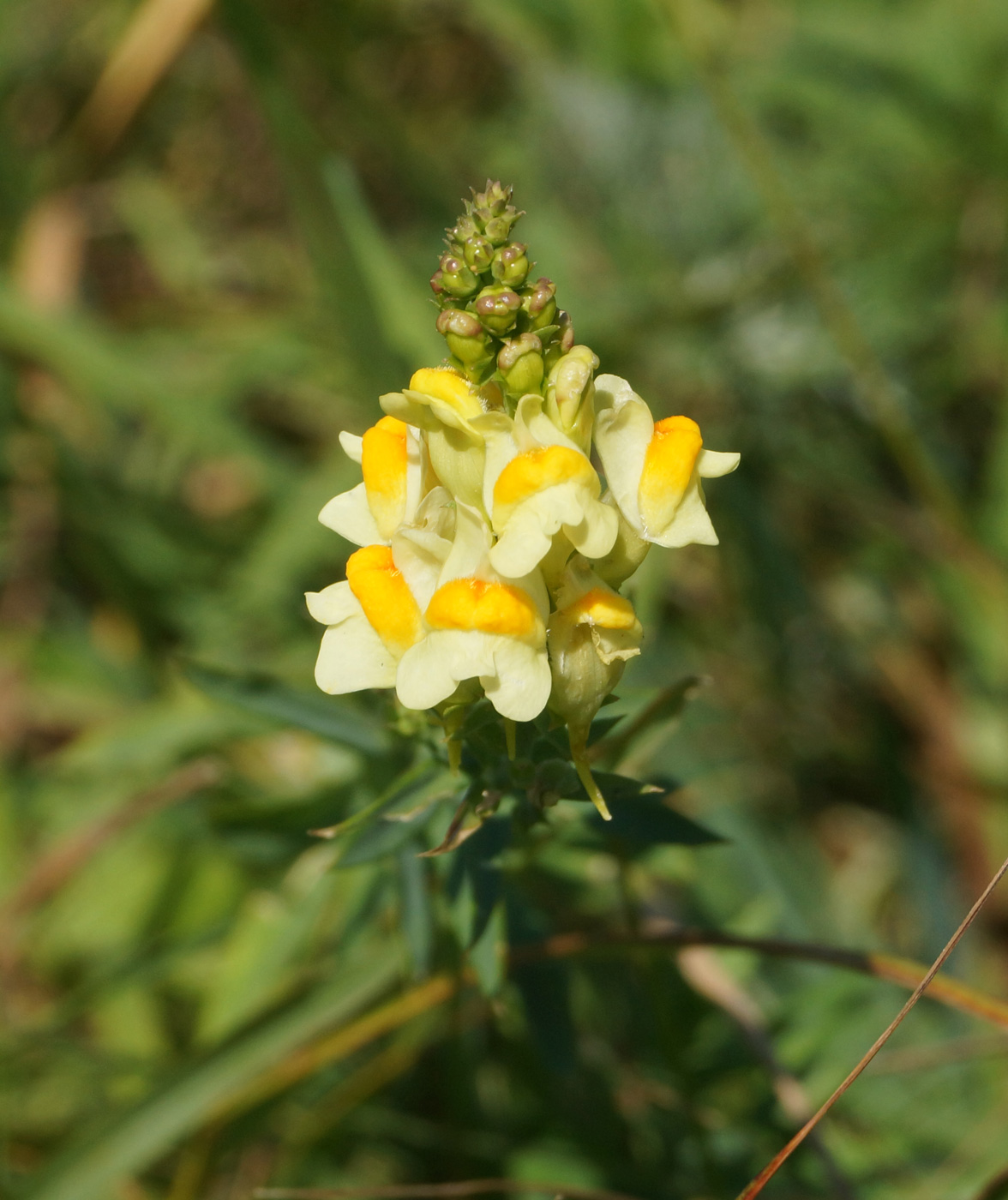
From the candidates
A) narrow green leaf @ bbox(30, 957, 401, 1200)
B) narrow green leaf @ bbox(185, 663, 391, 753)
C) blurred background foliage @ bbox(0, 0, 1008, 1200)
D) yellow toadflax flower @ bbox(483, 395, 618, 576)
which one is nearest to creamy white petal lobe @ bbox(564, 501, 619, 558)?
yellow toadflax flower @ bbox(483, 395, 618, 576)

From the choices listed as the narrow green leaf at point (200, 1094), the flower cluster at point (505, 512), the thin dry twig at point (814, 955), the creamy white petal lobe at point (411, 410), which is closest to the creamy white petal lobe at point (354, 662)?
the flower cluster at point (505, 512)

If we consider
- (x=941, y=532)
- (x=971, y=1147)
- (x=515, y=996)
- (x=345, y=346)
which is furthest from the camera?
(x=941, y=532)

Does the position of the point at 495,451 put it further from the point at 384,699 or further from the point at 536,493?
the point at 384,699

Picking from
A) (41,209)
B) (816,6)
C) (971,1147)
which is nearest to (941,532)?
(971,1147)

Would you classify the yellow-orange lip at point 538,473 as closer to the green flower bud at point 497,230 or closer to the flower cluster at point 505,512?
the flower cluster at point 505,512

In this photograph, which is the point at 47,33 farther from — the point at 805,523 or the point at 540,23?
the point at 805,523

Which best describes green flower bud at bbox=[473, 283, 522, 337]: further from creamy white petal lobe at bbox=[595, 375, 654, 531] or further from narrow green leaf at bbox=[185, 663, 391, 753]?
narrow green leaf at bbox=[185, 663, 391, 753]

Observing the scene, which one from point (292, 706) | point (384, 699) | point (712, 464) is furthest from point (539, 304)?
point (292, 706)
